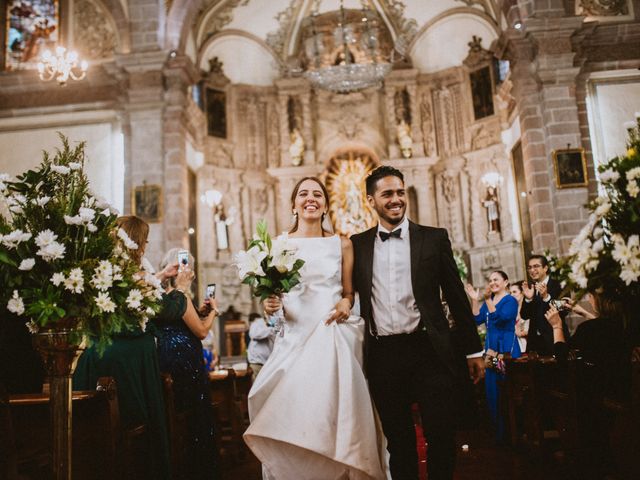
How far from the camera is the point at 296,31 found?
17.9 m

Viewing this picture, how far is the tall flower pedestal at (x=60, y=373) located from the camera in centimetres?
278

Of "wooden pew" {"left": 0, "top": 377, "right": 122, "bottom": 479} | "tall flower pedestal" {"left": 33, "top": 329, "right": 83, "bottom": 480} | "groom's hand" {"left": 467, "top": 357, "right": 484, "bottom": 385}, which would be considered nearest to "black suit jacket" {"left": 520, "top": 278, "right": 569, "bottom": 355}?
"groom's hand" {"left": 467, "top": 357, "right": 484, "bottom": 385}

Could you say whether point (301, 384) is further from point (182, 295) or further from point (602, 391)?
point (602, 391)

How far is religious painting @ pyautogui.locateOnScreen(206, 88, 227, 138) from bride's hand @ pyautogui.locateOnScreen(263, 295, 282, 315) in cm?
1360

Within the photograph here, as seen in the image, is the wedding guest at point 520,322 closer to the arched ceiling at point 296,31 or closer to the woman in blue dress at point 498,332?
the woman in blue dress at point 498,332

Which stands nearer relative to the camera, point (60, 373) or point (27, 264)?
point (27, 264)

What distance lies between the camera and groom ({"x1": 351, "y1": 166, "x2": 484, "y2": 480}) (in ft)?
11.3

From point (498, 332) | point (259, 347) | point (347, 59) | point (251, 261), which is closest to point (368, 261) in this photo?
point (251, 261)

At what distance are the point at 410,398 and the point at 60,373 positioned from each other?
6.08 feet

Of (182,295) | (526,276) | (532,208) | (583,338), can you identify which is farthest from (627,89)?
(182,295)

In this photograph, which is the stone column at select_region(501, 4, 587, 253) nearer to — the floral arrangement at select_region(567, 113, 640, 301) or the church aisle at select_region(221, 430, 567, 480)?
the church aisle at select_region(221, 430, 567, 480)

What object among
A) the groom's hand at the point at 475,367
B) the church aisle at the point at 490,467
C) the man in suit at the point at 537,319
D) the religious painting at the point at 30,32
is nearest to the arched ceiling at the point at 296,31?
the religious painting at the point at 30,32

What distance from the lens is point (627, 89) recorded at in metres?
12.0

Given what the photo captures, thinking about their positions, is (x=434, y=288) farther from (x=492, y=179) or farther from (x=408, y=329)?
(x=492, y=179)
